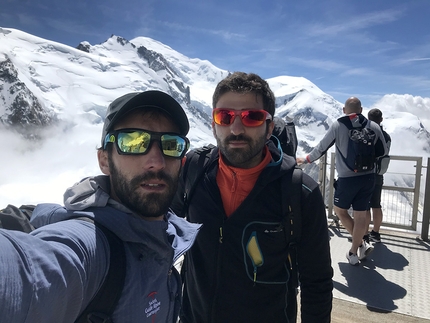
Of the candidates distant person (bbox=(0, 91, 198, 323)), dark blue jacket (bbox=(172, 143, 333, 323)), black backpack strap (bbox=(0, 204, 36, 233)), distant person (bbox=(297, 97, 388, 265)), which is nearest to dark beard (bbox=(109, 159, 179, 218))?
distant person (bbox=(0, 91, 198, 323))

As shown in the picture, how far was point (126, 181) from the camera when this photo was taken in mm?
1189

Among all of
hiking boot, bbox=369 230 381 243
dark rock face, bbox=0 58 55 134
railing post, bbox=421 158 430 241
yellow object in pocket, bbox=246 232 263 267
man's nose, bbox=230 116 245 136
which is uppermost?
dark rock face, bbox=0 58 55 134

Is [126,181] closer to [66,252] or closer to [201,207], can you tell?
[66,252]

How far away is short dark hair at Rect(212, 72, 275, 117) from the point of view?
75.4 inches

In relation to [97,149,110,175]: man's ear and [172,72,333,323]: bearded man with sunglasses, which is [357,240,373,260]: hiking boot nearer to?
[172,72,333,323]: bearded man with sunglasses

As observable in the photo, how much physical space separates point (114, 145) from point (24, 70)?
167 m

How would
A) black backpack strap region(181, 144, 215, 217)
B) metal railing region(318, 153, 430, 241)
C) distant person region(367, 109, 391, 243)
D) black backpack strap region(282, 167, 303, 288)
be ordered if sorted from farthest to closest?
metal railing region(318, 153, 430, 241)
distant person region(367, 109, 391, 243)
black backpack strap region(181, 144, 215, 217)
black backpack strap region(282, 167, 303, 288)

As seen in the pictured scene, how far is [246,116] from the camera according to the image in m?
1.90

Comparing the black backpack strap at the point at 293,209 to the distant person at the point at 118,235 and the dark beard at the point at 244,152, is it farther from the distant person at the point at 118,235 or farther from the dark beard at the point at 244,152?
the distant person at the point at 118,235

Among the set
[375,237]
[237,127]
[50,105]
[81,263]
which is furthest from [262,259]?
[50,105]

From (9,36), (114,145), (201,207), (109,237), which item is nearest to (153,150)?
(114,145)

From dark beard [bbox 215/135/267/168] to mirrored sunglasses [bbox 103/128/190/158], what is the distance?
616 mm

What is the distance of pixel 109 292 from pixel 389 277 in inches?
163

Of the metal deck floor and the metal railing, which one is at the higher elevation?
the metal railing
